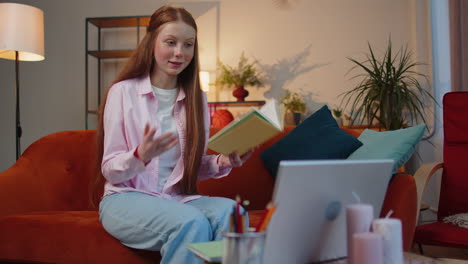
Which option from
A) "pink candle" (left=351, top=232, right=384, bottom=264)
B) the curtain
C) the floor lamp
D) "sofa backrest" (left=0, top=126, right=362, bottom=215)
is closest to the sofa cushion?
"sofa backrest" (left=0, top=126, right=362, bottom=215)

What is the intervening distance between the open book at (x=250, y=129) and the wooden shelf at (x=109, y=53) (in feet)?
11.9

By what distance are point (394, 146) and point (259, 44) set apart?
308 centimetres

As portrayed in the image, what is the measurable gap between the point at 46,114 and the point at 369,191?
464 centimetres

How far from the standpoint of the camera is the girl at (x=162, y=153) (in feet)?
4.08

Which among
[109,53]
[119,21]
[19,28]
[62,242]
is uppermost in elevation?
[119,21]

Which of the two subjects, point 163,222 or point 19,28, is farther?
point 19,28

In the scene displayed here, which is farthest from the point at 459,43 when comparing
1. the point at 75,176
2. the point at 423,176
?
the point at 75,176

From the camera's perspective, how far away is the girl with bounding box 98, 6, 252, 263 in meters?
1.24

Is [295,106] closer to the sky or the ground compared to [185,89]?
closer to the sky

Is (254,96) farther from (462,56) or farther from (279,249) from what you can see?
(279,249)

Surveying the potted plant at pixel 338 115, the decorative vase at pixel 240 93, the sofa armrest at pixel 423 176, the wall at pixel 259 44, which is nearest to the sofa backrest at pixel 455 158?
the sofa armrest at pixel 423 176

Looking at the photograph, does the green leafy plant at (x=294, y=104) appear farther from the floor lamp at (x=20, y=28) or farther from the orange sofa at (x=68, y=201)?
the floor lamp at (x=20, y=28)

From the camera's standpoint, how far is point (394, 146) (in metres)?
1.63

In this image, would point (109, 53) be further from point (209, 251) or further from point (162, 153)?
point (209, 251)
